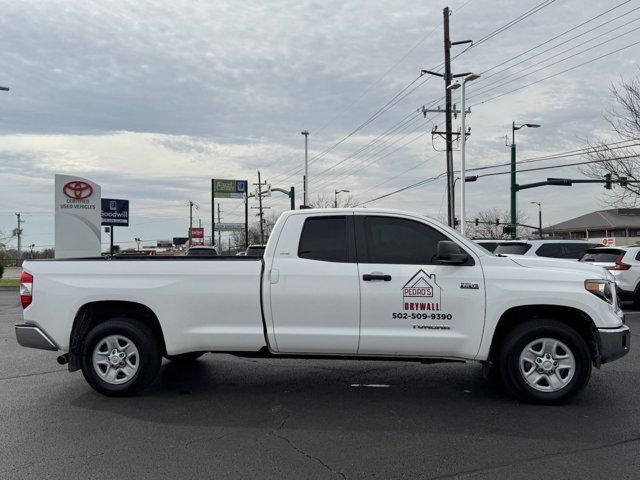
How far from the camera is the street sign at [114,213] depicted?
84.7 ft

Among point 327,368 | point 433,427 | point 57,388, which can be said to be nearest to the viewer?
point 433,427

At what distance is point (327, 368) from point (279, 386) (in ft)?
3.35

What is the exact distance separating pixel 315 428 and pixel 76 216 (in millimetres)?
17496

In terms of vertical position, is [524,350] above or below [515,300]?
below

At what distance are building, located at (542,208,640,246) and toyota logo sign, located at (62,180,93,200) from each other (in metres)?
63.1

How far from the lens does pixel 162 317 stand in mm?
5781

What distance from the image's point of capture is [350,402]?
18.7 feet

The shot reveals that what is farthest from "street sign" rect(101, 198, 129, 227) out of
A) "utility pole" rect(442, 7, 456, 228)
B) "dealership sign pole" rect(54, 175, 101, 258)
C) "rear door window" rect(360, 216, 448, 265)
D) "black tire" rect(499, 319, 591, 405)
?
"black tire" rect(499, 319, 591, 405)

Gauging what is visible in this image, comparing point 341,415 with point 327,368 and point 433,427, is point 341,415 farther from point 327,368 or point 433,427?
point 327,368

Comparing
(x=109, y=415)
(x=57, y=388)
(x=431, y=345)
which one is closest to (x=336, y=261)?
(x=431, y=345)

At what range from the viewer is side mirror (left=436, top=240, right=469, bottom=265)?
5.38 m

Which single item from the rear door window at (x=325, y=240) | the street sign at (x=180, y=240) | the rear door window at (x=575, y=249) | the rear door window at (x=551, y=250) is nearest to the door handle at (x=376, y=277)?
the rear door window at (x=325, y=240)

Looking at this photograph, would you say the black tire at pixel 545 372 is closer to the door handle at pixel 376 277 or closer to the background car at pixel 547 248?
the door handle at pixel 376 277

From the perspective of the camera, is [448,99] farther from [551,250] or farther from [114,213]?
[114,213]
